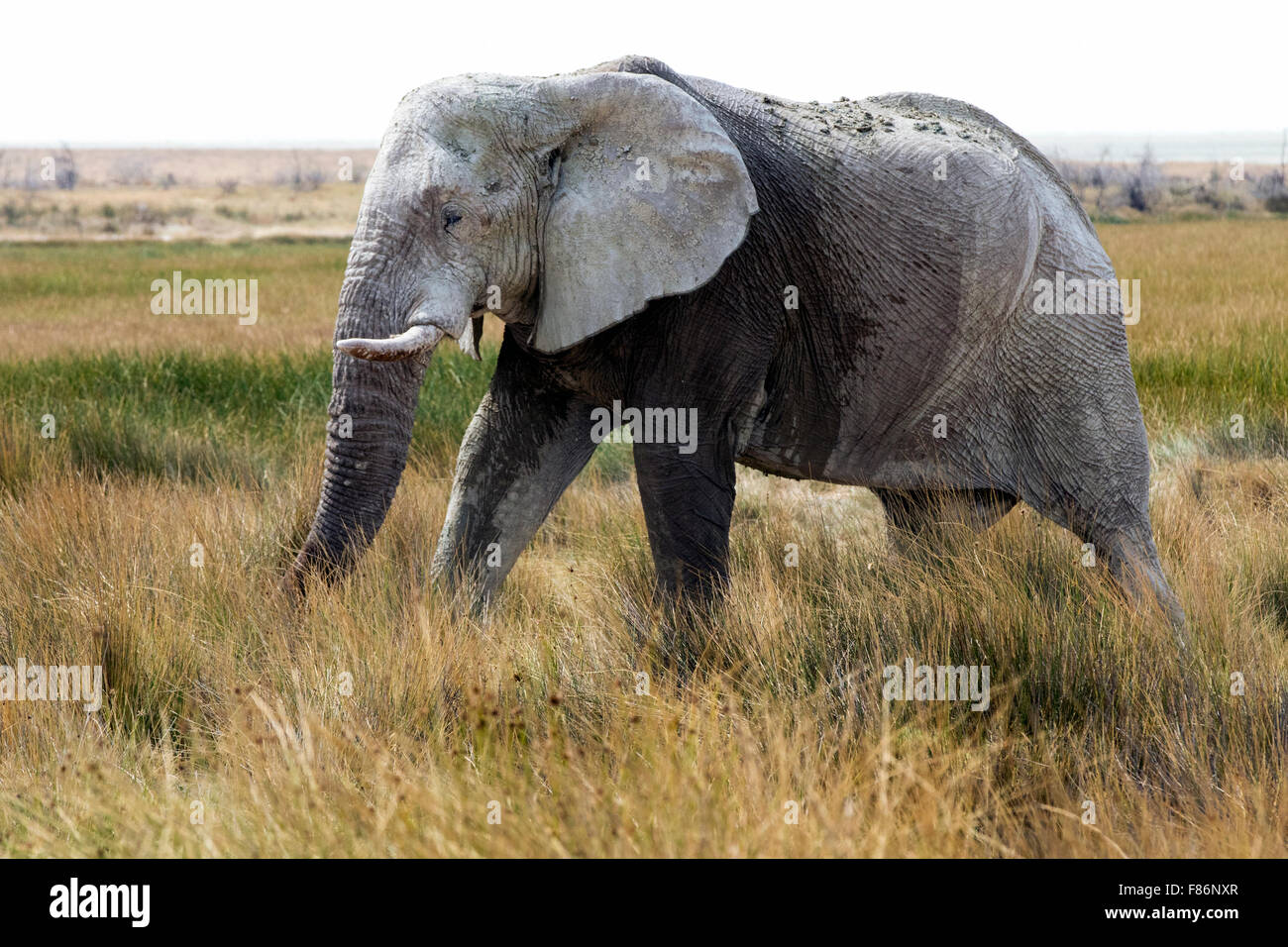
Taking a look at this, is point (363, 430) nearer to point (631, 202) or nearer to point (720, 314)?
point (631, 202)

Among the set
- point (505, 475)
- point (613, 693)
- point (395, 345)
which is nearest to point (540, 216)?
point (395, 345)

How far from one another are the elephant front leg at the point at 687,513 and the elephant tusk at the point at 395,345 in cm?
86

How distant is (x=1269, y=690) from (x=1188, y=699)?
0.76ft

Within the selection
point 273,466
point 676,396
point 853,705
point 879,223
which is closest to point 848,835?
point 853,705

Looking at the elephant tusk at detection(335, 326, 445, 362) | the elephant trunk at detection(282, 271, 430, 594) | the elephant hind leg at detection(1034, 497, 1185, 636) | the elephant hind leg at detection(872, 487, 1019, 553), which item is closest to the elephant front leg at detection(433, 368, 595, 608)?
the elephant trunk at detection(282, 271, 430, 594)

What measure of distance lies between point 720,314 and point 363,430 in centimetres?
122

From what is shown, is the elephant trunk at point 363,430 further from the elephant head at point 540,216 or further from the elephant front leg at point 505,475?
the elephant front leg at point 505,475

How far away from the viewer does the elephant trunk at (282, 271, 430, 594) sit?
3.77 m

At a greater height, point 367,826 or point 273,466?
point 367,826

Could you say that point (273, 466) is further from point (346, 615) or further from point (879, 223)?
point (879, 223)

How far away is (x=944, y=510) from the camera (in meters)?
4.87

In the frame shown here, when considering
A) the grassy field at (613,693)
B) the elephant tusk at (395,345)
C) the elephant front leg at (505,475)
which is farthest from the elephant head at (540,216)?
the grassy field at (613,693)

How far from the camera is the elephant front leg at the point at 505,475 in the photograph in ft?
15.0

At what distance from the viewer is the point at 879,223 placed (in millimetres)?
4438
